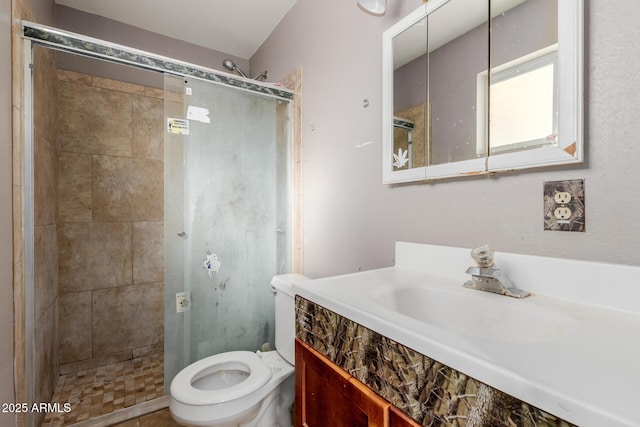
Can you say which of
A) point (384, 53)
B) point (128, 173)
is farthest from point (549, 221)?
point (128, 173)

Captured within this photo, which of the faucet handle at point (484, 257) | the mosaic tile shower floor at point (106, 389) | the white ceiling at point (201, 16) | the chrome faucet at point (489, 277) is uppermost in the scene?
the white ceiling at point (201, 16)

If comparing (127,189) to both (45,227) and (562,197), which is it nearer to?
(45,227)

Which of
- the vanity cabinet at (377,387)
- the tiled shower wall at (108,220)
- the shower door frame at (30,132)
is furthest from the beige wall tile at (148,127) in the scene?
the vanity cabinet at (377,387)

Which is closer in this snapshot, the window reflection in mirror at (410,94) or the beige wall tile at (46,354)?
the window reflection in mirror at (410,94)

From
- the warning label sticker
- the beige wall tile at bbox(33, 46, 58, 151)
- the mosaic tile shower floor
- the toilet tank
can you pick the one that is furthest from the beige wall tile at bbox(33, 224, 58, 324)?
the toilet tank

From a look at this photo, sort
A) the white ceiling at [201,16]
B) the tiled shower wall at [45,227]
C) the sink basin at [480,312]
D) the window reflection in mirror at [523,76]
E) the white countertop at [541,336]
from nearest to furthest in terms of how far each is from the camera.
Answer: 1. the white countertop at [541,336]
2. the sink basin at [480,312]
3. the window reflection in mirror at [523,76]
4. the tiled shower wall at [45,227]
5. the white ceiling at [201,16]

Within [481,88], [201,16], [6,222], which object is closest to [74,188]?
[6,222]

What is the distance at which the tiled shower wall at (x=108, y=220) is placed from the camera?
6.43 ft

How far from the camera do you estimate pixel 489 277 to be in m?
0.77

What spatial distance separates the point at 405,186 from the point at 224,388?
3.89ft

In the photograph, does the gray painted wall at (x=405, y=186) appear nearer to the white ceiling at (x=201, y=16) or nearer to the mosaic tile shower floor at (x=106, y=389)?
the white ceiling at (x=201, y=16)

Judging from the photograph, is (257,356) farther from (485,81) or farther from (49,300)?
(485,81)

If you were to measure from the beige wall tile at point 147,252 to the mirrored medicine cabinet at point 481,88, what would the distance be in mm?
1908

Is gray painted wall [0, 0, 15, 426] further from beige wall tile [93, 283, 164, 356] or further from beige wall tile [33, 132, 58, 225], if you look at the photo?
beige wall tile [93, 283, 164, 356]
